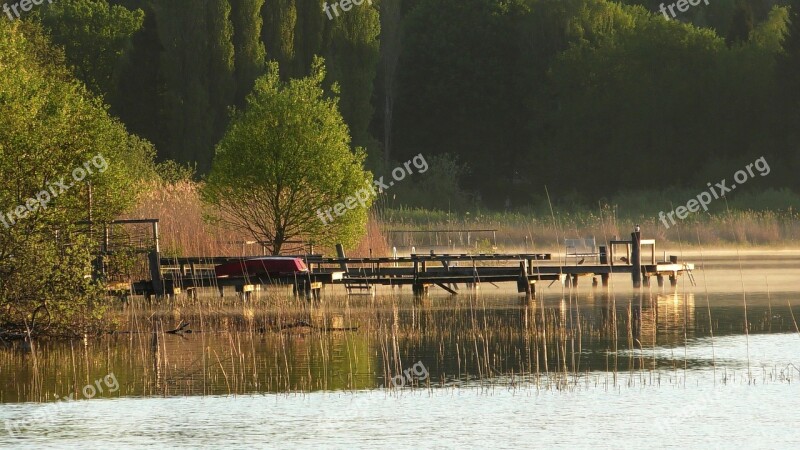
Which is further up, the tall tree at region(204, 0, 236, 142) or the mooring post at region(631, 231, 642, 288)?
the tall tree at region(204, 0, 236, 142)

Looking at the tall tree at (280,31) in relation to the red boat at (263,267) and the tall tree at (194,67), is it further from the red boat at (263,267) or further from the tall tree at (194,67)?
the red boat at (263,267)

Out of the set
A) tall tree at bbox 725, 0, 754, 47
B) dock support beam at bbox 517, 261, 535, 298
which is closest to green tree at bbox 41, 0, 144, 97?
tall tree at bbox 725, 0, 754, 47

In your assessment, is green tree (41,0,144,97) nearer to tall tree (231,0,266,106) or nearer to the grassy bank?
tall tree (231,0,266,106)

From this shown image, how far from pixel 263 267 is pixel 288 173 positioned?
5.56 meters

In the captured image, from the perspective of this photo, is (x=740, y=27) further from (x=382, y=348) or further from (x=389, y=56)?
(x=382, y=348)

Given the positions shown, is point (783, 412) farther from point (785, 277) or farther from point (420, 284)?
point (785, 277)

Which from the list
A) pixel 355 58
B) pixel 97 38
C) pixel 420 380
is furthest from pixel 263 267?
pixel 97 38

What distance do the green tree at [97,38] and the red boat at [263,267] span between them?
123ft

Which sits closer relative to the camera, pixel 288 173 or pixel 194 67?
pixel 288 173

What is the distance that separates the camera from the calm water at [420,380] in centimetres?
1814

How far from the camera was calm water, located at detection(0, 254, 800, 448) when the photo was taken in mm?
18141

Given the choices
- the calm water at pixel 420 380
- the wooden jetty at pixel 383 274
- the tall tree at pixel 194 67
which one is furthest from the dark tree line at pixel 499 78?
the calm water at pixel 420 380

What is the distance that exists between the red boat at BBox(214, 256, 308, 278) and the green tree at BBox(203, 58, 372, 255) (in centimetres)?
484

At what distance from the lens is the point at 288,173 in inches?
1559
